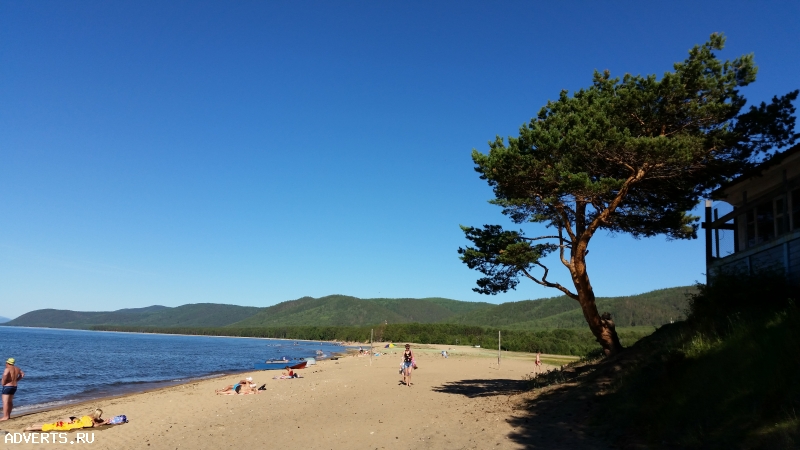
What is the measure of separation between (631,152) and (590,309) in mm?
4833

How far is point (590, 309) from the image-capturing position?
1480 cm

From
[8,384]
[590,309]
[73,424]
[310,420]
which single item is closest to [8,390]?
[8,384]

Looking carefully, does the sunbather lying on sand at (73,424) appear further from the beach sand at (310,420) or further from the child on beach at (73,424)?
the beach sand at (310,420)

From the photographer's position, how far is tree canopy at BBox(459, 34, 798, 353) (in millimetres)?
12508

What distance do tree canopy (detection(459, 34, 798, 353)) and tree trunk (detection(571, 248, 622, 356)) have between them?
30mm

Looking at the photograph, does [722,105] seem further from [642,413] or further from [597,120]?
[642,413]

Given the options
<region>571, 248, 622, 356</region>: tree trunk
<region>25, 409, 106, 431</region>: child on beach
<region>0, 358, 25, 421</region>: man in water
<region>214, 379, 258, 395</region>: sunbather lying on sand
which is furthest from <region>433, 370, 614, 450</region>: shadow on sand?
<region>0, 358, 25, 421</region>: man in water

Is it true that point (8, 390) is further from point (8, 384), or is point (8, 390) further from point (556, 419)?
point (556, 419)

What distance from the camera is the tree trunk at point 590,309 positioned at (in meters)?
14.5

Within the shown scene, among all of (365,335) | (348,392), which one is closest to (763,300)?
(348,392)

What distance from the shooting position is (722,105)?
12.6m

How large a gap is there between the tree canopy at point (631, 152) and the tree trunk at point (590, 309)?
3 cm

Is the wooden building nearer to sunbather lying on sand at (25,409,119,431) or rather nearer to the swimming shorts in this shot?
sunbather lying on sand at (25,409,119,431)

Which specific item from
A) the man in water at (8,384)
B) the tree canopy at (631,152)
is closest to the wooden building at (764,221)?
the tree canopy at (631,152)
